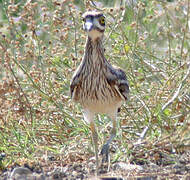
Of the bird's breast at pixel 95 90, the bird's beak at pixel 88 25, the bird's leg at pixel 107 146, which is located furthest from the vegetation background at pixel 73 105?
the bird's beak at pixel 88 25

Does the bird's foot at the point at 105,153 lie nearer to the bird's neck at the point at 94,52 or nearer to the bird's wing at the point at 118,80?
the bird's wing at the point at 118,80

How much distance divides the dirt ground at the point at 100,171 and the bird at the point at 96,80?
6.8 inches

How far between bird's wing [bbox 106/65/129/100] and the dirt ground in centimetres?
73

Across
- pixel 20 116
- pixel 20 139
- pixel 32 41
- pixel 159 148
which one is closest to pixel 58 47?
pixel 32 41

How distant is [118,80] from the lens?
4.91m

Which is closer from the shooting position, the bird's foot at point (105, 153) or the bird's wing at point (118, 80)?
the bird's wing at point (118, 80)

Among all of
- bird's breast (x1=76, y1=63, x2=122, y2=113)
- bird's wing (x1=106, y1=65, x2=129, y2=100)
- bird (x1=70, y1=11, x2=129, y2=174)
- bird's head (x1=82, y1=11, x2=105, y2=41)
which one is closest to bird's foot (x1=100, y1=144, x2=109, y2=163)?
bird (x1=70, y1=11, x2=129, y2=174)

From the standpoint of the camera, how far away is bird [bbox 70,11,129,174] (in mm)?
4637

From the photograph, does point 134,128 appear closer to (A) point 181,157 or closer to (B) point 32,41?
(A) point 181,157

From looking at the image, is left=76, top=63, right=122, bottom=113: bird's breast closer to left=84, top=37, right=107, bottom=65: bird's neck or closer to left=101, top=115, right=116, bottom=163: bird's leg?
left=84, top=37, right=107, bottom=65: bird's neck

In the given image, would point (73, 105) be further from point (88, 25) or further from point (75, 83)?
point (88, 25)

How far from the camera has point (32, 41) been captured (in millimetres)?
5996

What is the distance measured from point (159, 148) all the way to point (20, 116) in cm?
190

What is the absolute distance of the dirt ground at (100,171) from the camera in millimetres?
4586
